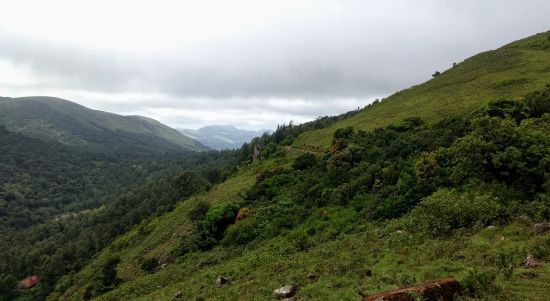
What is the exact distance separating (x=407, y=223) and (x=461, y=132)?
18173 mm

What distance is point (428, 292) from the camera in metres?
12.5

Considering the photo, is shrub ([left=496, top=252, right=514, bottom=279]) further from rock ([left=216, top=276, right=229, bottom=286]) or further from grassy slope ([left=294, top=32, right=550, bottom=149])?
grassy slope ([left=294, top=32, right=550, bottom=149])

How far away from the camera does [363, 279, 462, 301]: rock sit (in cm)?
1223

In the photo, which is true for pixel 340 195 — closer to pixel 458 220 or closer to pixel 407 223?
pixel 407 223

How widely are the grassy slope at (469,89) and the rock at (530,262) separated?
A: 38.9m

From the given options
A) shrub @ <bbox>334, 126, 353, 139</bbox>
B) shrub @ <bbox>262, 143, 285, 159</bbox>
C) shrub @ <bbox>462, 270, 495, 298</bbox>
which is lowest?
shrub @ <bbox>462, 270, 495, 298</bbox>

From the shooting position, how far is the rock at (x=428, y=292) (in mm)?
12234

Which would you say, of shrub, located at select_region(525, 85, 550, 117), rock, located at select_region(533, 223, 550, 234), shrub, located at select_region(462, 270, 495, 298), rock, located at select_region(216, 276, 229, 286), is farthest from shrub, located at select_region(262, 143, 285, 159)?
shrub, located at select_region(462, 270, 495, 298)

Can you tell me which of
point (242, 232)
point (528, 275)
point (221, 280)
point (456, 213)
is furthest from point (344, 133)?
point (528, 275)

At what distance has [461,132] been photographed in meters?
39.2

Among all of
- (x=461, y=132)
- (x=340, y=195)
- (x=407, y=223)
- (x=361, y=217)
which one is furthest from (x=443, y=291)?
(x=461, y=132)

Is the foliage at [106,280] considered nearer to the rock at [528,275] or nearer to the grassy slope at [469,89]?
the rock at [528,275]

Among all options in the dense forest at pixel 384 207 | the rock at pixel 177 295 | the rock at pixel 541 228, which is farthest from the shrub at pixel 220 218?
the rock at pixel 541 228

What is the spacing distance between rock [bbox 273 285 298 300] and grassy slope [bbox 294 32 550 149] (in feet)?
138
